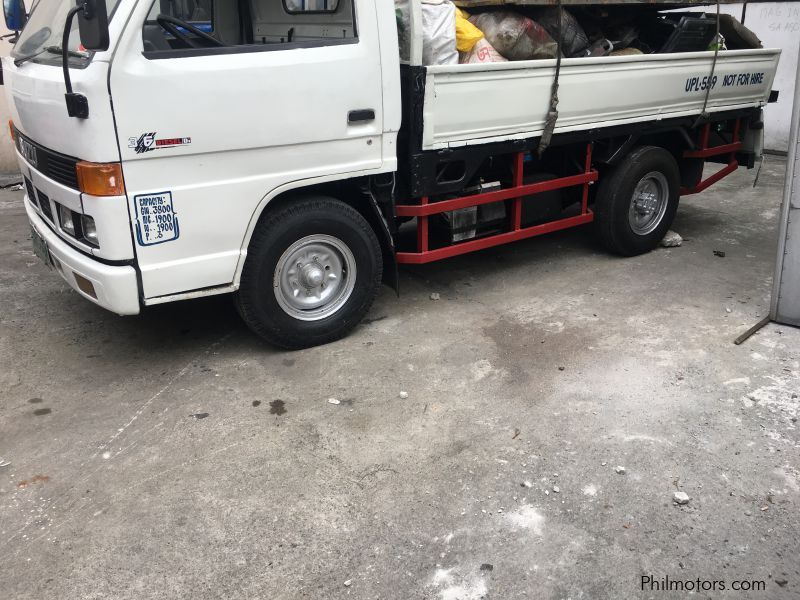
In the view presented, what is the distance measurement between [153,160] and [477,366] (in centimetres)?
206

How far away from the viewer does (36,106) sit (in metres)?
3.73

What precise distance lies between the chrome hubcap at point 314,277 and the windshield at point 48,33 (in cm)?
147

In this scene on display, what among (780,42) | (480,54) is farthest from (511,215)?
(780,42)

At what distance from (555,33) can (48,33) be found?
315cm

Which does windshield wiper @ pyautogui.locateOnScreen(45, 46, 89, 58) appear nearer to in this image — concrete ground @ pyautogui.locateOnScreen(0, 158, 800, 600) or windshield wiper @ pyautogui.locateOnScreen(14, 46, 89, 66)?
windshield wiper @ pyautogui.locateOnScreen(14, 46, 89, 66)

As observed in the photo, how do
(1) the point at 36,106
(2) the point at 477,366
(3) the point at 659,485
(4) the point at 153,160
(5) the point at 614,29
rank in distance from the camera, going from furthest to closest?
1. (5) the point at 614,29
2. (2) the point at 477,366
3. (1) the point at 36,106
4. (4) the point at 153,160
5. (3) the point at 659,485

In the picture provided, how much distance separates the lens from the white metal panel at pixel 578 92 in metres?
4.35

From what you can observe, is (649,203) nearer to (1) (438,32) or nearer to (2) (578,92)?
(2) (578,92)

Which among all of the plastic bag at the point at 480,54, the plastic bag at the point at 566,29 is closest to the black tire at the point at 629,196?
the plastic bag at the point at 566,29

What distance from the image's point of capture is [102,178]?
11.2 ft

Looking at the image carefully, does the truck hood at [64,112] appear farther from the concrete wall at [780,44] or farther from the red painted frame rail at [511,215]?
the concrete wall at [780,44]

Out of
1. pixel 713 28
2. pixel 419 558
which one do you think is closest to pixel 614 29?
pixel 713 28

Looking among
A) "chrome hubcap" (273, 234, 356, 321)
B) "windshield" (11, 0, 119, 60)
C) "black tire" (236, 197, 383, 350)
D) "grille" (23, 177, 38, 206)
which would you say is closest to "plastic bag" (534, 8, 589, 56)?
"black tire" (236, 197, 383, 350)

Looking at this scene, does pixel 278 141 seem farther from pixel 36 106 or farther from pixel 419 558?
pixel 419 558
